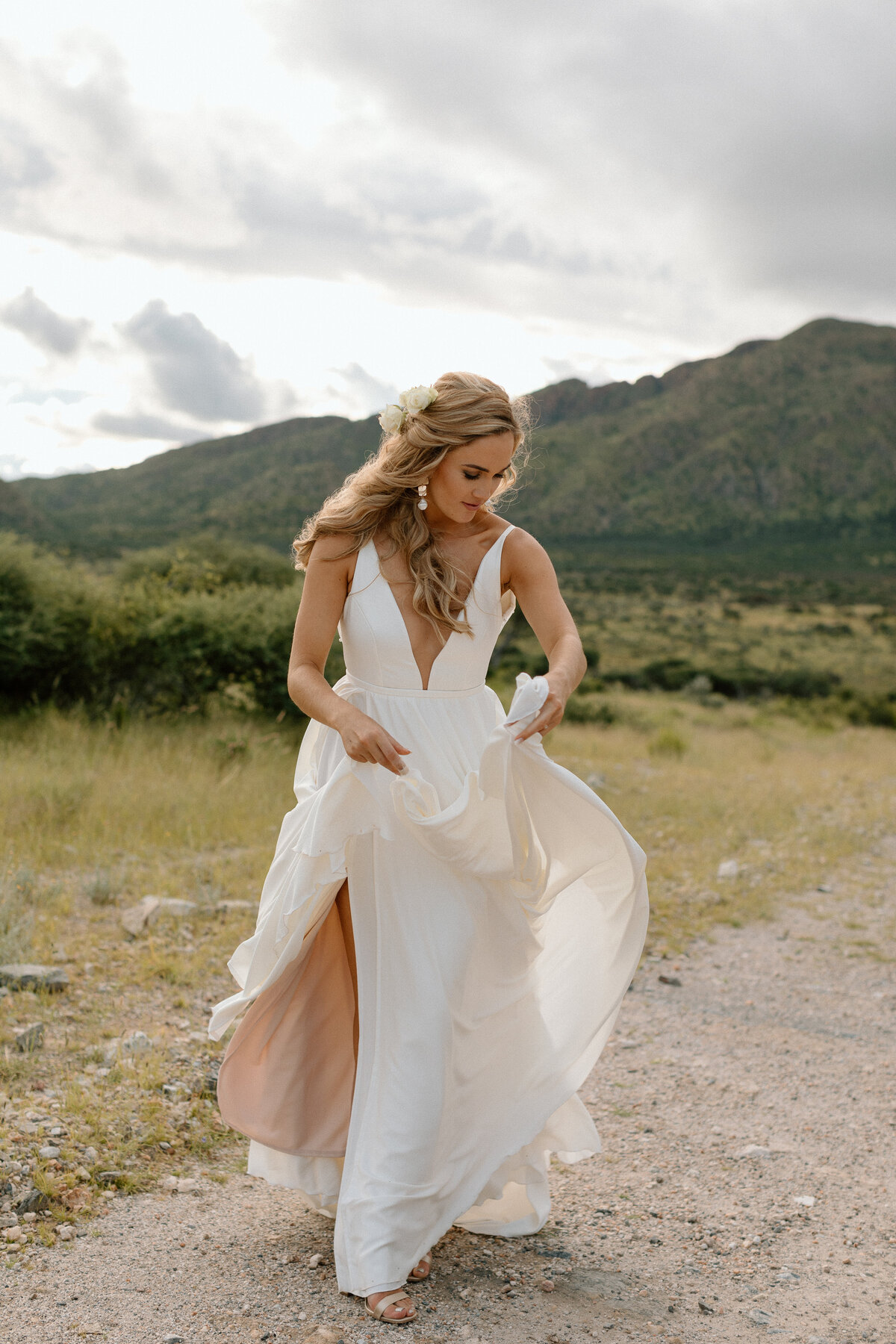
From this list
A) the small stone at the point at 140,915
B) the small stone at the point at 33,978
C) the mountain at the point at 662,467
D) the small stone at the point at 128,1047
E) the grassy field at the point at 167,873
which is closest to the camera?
the grassy field at the point at 167,873

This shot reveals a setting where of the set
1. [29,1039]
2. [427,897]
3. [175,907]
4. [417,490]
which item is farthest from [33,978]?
[417,490]

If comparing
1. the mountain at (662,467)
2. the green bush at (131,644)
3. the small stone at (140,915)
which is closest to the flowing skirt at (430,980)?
the small stone at (140,915)

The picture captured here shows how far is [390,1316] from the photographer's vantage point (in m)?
2.37

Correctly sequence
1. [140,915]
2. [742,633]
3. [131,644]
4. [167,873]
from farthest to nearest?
[742,633] < [131,644] < [167,873] < [140,915]

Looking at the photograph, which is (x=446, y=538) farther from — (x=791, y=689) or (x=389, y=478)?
(x=791, y=689)

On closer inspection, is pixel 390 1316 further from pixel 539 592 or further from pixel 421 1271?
pixel 539 592

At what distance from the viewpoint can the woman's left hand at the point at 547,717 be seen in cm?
244

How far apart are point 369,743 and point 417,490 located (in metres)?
0.84

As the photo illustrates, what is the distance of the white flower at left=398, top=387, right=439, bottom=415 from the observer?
276 cm

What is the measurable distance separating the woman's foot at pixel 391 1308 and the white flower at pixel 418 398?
229cm

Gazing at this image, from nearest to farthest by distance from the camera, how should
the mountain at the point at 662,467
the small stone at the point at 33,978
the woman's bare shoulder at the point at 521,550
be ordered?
the woman's bare shoulder at the point at 521,550 → the small stone at the point at 33,978 → the mountain at the point at 662,467

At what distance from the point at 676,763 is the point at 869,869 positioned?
4.85m

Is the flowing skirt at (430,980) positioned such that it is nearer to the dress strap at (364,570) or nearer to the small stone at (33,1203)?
the dress strap at (364,570)

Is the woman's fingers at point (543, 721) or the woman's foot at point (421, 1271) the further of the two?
the woman's foot at point (421, 1271)
